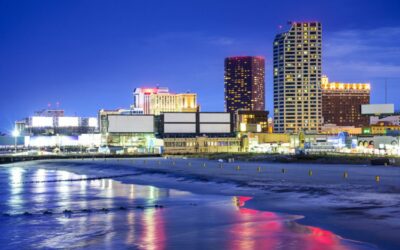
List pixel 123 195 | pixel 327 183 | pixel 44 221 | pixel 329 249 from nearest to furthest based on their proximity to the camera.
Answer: pixel 329 249
pixel 44 221
pixel 123 195
pixel 327 183

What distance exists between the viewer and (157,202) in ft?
158

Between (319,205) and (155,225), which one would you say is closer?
(155,225)

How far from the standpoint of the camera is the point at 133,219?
37281 mm

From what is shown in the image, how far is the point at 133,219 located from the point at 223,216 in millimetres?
6320

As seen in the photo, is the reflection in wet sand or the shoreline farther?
the shoreline

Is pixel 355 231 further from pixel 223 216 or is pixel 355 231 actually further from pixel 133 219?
pixel 133 219

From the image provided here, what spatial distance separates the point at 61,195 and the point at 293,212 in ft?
85.7

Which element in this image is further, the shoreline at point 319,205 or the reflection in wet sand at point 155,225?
A: the shoreline at point 319,205

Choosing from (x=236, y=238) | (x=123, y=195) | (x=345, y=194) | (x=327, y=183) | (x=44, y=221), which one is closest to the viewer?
(x=236, y=238)

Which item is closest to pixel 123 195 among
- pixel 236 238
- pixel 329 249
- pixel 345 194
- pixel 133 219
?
pixel 133 219

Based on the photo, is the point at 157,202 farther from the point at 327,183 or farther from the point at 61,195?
the point at 327,183

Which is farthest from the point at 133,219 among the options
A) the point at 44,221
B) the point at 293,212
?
the point at 293,212

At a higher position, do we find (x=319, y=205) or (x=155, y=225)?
(x=319, y=205)

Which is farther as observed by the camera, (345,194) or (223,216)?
(345,194)
